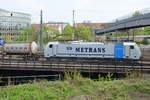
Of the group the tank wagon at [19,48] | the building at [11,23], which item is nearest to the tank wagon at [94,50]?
the tank wagon at [19,48]

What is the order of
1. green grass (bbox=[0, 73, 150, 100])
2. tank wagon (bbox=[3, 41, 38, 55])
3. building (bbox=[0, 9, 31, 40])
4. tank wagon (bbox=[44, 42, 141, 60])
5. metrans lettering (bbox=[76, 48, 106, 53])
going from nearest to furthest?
green grass (bbox=[0, 73, 150, 100]) < tank wagon (bbox=[44, 42, 141, 60]) < metrans lettering (bbox=[76, 48, 106, 53]) < tank wagon (bbox=[3, 41, 38, 55]) < building (bbox=[0, 9, 31, 40])

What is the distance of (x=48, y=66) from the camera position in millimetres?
15789

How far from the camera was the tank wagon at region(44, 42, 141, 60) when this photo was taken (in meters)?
19.8

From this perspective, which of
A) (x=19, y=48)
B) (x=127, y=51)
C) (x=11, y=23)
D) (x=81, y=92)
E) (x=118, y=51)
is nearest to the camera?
(x=81, y=92)

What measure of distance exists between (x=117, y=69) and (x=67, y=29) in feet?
151

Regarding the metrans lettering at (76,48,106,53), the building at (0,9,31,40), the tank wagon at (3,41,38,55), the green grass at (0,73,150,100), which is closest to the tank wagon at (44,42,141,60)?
the metrans lettering at (76,48,106,53)

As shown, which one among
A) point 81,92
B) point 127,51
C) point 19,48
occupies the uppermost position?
point 19,48

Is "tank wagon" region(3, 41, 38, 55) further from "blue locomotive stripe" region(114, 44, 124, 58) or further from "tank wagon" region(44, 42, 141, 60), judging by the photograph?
"blue locomotive stripe" region(114, 44, 124, 58)

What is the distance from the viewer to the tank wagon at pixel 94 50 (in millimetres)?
19839

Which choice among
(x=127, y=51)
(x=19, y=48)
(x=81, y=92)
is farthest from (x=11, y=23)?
(x=81, y=92)

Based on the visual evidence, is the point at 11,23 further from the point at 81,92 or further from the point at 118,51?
the point at 81,92

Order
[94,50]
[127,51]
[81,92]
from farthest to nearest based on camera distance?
[94,50] < [127,51] < [81,92]

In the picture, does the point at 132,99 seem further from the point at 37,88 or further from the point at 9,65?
the point at 9,65

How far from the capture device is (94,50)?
20.7 meters
